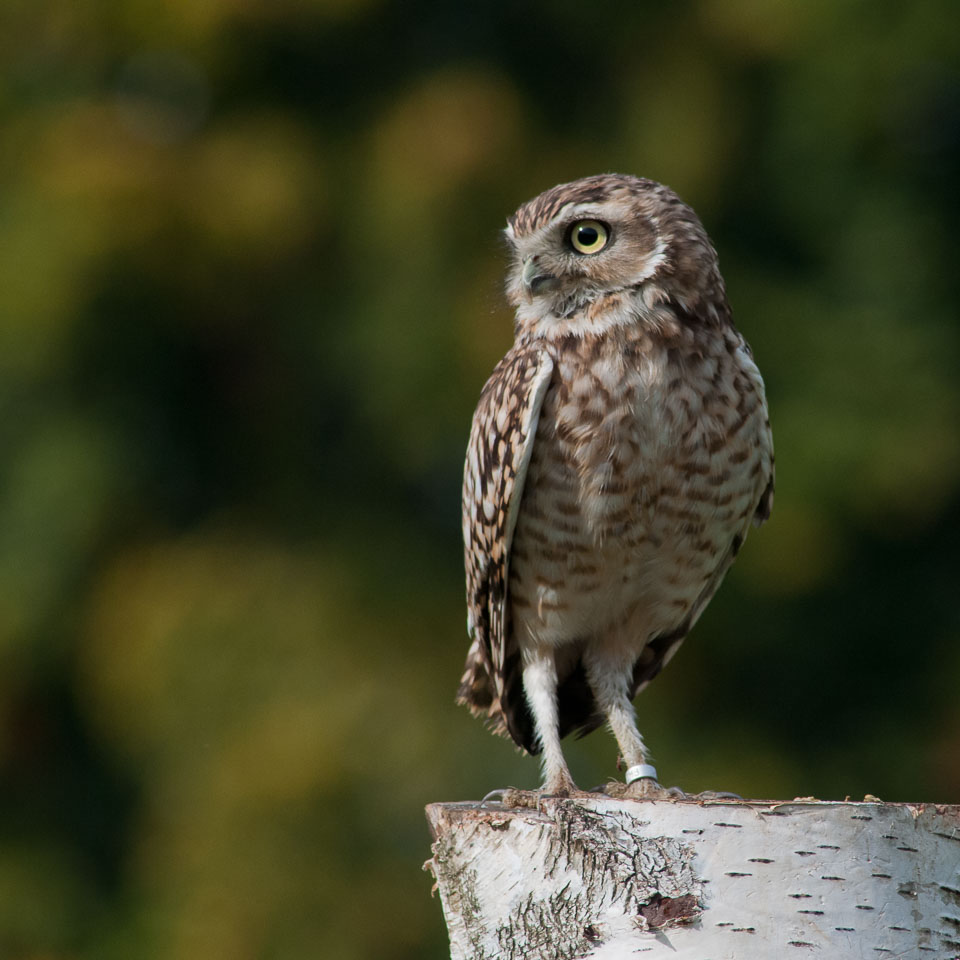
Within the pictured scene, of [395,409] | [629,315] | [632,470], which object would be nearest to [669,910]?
[632,470]

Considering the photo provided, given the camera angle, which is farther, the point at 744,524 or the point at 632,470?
the point at 744,524

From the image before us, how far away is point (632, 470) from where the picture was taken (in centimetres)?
371

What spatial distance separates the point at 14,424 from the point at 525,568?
502 cm

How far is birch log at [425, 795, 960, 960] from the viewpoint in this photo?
2.76 metres

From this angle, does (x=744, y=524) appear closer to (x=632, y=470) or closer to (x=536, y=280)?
(x=632, y=470)

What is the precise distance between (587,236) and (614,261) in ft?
0.34

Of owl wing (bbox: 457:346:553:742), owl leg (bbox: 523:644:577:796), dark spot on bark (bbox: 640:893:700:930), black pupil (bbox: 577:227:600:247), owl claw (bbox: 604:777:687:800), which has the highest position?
black pupil (bbox: 577:227:600:247)

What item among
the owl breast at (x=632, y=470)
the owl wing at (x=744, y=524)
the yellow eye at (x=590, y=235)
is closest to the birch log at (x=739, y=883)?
the owl breast at (x=632, y=470)

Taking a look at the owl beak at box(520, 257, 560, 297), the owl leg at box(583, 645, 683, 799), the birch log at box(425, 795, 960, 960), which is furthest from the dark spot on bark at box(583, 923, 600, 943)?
the owl beak at box(520, 257, 560, 297)

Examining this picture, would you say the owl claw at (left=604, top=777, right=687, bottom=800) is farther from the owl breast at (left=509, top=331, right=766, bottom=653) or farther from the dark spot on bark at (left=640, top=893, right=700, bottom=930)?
the dark spot on bark at (left=640, top=893, right=700, bottom=930)

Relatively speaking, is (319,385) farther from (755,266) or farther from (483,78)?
(755,266)

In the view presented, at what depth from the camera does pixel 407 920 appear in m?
7.17

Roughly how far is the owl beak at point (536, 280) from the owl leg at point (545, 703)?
95cm

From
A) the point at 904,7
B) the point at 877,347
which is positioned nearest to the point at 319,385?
the point at 877,347
